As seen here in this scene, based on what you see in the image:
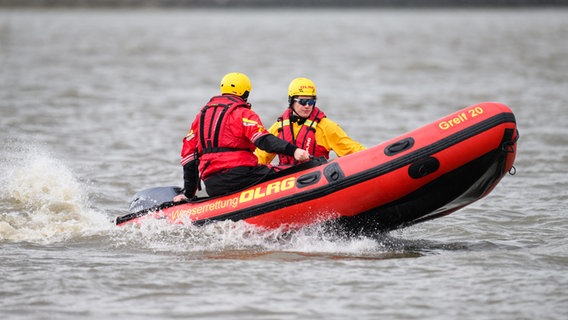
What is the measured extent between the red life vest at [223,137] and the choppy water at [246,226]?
1.73 feet

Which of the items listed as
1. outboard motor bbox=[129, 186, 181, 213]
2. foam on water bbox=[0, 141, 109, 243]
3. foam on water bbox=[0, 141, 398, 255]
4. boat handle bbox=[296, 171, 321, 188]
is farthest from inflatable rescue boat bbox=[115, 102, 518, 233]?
foam on water bbox=[0, 141, 109, 243]

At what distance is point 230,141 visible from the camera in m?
8.09

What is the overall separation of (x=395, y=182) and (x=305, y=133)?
1.06m

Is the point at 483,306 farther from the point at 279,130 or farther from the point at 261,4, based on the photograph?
the point at 261,4

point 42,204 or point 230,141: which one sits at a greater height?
point 230,141

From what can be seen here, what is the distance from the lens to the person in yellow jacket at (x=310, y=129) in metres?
8.27

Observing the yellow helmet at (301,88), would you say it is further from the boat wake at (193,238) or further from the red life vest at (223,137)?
the boat wake at (193,238)

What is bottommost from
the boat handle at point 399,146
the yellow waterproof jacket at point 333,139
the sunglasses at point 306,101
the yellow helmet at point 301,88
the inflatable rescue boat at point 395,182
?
the inflatable rescue boat at point 395,182

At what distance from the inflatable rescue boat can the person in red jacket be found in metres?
0.13

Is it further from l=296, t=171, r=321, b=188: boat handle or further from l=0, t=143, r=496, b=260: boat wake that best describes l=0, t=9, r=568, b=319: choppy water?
l=296, t=171, r=321, b=188: boat handle

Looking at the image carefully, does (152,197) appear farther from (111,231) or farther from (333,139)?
(333,139)

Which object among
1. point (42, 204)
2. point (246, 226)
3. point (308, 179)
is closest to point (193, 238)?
point (246, 226)

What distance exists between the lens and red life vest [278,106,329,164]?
27.3ft

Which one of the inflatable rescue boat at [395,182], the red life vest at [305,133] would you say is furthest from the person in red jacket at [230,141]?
the red life vest at [305,133]
